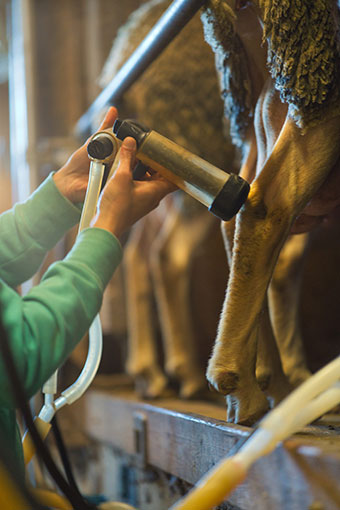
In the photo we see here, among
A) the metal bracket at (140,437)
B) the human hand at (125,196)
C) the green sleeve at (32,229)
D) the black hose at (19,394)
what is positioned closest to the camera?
the black hose at (19,394)

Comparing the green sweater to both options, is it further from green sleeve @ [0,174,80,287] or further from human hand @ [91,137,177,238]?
green sleeve @ [0,174,80,287]

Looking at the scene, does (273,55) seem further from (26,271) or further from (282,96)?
(26,271)

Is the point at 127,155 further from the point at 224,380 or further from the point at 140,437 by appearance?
the point at 140,437

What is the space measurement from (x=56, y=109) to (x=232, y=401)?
6.90ft

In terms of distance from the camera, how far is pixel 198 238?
70.3 inches

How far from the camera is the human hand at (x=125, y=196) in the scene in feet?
2.08

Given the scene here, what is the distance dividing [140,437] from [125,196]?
2.38ft

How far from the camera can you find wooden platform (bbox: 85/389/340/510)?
1.69 feet

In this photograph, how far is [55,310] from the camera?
1.83 feet

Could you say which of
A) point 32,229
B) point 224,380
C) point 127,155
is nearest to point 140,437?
A: point 224,380

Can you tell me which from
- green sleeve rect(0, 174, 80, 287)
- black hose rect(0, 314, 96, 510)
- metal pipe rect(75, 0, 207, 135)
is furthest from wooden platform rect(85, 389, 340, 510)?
metal pipe rect(75, 0, 207, 135)

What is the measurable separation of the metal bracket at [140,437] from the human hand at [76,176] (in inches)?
23.8

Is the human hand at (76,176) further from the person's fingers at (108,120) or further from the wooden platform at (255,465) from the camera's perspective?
the wooden platform at (255,465)

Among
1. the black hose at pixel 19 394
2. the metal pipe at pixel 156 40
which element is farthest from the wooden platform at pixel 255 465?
the metal pipe at pixel 156 40
